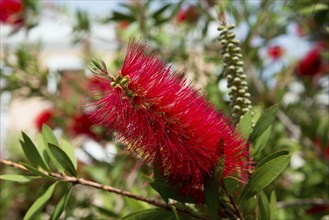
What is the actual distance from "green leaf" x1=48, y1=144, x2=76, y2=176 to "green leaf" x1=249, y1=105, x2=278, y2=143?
1.35 feet

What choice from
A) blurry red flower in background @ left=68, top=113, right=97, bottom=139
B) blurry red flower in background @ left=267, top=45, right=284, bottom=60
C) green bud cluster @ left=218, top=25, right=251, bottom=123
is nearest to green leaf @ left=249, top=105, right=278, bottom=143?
green bud cluster @ left=218, top=25, right=251, bottom=123

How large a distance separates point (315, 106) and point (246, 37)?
1.43m

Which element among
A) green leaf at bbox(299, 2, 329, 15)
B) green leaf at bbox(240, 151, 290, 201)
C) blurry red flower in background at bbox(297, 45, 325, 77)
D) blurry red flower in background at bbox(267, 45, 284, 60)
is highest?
blurry red flower in background at bbox(267, 45, 284, 60)

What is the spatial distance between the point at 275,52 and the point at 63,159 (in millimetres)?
3389

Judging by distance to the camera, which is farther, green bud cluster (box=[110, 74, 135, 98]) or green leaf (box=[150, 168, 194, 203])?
green leaf (box=[150, 168, 194, 203])

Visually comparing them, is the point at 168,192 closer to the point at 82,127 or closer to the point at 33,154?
the point at 33,154

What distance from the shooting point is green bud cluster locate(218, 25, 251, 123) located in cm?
117

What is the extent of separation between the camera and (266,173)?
1.07 m

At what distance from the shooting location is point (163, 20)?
239 cm

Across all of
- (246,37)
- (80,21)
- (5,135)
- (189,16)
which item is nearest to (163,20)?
(246,37)

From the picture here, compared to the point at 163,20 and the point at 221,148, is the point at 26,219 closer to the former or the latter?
the point at 221,148

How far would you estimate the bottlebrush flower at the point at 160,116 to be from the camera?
98cm

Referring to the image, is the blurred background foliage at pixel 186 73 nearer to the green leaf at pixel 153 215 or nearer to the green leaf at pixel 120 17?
the green leaf at pixel 120 17

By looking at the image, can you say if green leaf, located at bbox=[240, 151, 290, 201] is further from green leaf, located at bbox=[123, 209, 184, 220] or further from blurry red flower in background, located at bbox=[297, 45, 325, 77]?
blurry red flower in background, located at bbox=[297, 45, 325, 77]
